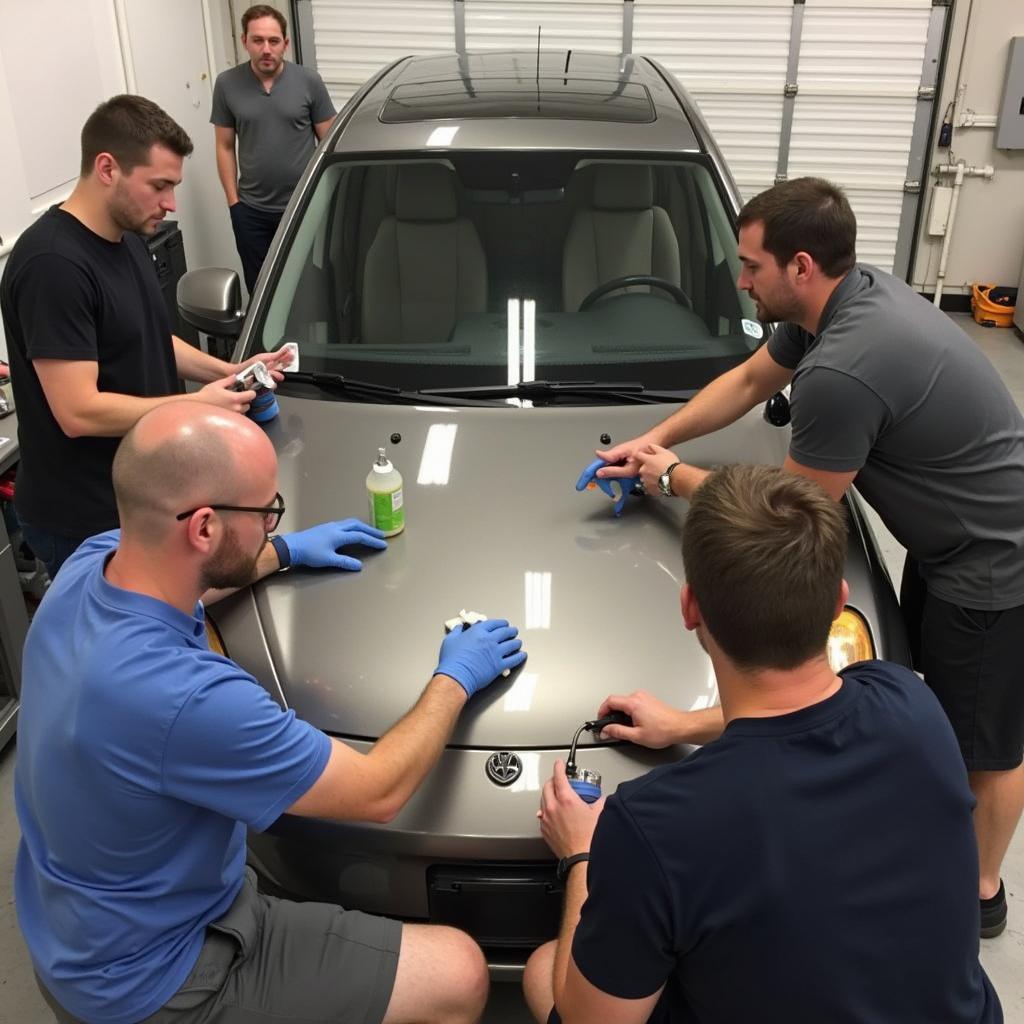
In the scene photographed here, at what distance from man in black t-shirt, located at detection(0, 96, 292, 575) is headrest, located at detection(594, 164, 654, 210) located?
1071 millimetres

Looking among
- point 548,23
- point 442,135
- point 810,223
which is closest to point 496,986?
point 810,223

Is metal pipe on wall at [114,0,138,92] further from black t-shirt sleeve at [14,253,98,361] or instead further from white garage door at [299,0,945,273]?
black t-shirt sleeve at [14,253,98,361]

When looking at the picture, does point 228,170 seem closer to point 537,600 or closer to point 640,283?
point 640,283

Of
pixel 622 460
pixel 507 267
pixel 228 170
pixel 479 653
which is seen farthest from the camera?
pixel 228 170

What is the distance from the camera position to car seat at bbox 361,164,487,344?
9.86ft

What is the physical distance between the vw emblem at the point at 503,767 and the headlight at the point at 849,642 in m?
0.68

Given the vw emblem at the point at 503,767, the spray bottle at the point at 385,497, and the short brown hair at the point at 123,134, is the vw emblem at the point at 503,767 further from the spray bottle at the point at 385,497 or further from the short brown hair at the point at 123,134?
the short brown hair at the point at 123,134

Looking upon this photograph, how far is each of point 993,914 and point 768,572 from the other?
1.82 meters

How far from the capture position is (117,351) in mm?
2709

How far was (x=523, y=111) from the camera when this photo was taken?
3.15 meters

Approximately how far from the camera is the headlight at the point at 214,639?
85.6 inches

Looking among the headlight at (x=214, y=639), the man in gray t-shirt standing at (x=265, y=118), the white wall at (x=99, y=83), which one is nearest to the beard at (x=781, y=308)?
the headlight at (x=214, y=639)

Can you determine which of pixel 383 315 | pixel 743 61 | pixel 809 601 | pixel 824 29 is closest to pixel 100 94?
pixel 383 315

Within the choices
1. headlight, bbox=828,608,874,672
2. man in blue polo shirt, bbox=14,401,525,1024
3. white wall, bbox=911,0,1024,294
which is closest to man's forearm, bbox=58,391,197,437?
man in blue polo shirt, bbox=14,401,525,1024
